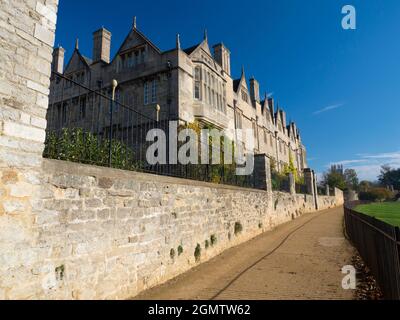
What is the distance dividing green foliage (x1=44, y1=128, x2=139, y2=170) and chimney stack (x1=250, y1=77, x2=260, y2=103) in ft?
97.7

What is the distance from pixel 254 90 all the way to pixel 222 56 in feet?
39.2

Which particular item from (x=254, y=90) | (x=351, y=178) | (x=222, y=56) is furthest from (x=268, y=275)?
(x=351, y=178)

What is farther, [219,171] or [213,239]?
[219,171]

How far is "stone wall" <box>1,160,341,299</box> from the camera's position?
12.3ft

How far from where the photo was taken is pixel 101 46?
2136 cm

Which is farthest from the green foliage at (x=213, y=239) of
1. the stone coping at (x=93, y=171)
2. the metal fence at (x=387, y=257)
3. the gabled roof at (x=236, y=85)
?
the gabled roof at (x=236, y=85)

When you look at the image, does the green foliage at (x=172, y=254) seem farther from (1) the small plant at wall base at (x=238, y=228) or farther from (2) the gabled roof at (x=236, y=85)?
(2) the gabled roof at (x=236, y=85)

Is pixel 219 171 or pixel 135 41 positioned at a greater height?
pixel 135 41

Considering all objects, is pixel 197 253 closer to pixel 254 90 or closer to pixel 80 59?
pixel 80 59

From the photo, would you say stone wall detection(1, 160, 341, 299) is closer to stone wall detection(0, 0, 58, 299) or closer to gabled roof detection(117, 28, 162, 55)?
stone wall detection(0, 0, 58, 299)

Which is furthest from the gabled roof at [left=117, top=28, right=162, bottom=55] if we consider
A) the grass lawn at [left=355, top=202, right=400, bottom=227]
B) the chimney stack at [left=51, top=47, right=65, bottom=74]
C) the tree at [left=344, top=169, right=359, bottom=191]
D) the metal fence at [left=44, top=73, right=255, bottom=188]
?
the tree at [left=344, top=169, right=359, bottom=191]

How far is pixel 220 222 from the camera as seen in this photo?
30.7ft

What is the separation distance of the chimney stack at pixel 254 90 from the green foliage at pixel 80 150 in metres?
29.8
